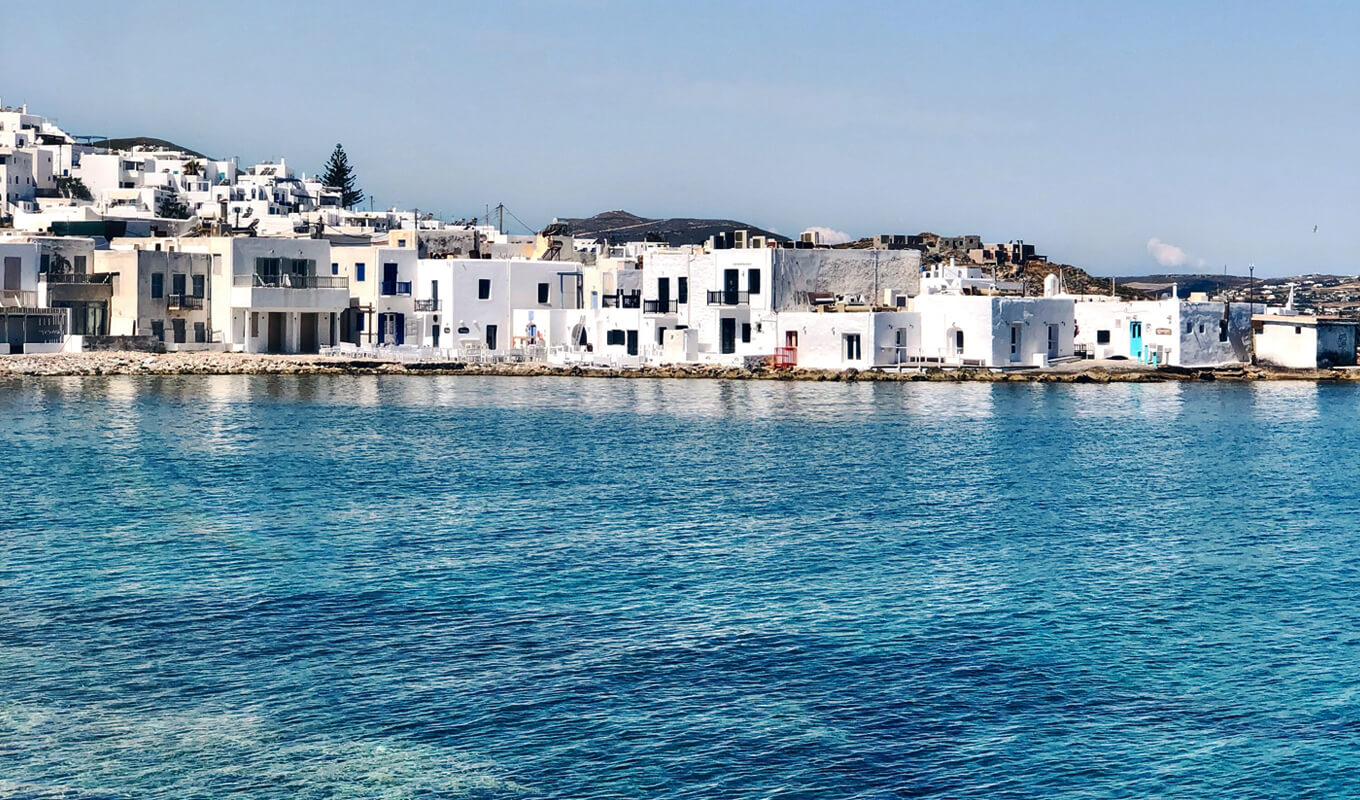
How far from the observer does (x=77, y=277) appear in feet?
245

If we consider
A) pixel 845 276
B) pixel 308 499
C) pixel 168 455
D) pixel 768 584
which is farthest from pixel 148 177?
pixel 768 584

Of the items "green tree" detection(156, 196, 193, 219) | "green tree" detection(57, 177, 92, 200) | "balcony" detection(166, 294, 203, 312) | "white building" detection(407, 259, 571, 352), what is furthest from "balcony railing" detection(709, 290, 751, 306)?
"green tree" detection(57, 177, 92, 200)

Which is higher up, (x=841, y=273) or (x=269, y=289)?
(x=841, y=273)

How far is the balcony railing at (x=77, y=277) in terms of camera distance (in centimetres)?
7388

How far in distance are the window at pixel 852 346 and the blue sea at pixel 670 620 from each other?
24.1 m

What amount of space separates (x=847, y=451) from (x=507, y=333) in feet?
111

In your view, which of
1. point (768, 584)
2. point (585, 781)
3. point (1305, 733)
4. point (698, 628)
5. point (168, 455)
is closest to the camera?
point (585, 781)

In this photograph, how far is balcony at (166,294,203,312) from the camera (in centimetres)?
7538

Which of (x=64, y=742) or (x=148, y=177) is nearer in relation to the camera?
(x=64, y=742)

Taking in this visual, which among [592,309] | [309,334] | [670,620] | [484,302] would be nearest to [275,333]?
[309,334]

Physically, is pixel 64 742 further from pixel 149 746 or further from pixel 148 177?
pixel 148 177

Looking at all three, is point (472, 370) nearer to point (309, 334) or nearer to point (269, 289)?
point (309, 334)

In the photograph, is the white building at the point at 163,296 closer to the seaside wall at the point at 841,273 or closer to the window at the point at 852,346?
the seaside wall at the point at 841,273

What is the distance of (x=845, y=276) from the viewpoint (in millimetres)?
76188
